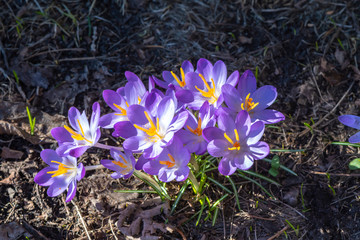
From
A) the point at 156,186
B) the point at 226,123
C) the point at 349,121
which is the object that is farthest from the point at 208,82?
the point at 349,121

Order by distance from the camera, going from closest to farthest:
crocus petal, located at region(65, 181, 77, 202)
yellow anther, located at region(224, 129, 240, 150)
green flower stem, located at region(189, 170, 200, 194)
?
yellow anther, located at region(224, 129, 240, 150)
crocus petal, located at region(65, 181, 77, 202)
green flower stem, located at region(189, 170, 200, 194)

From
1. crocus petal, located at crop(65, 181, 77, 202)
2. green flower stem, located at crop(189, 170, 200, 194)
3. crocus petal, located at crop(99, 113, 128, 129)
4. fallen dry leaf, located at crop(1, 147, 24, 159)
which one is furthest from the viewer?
fallen dry leaf, located at crop(1, 147, 24, 159)

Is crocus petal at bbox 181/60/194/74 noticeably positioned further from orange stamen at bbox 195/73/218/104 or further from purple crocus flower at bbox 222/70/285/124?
purple crocus flower at bbox 222/70/285/124

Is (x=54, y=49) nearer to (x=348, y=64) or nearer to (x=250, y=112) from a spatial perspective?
(x=250, y=112)

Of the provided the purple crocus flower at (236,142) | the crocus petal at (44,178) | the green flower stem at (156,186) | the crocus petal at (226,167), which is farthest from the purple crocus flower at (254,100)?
the crocus petal at (44,178)

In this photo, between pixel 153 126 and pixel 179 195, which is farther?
pixel 179 195

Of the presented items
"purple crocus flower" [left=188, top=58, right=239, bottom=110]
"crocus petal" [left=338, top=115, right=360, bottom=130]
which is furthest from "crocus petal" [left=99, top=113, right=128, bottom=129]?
"crocus petal" [left=338, top=115, right=360, bottom=130]

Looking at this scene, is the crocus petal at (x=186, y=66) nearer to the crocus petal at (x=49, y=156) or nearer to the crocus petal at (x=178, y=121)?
the crocus petal at (x=178, y=121)

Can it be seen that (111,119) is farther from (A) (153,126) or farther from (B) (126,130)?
(A) (153,126)
